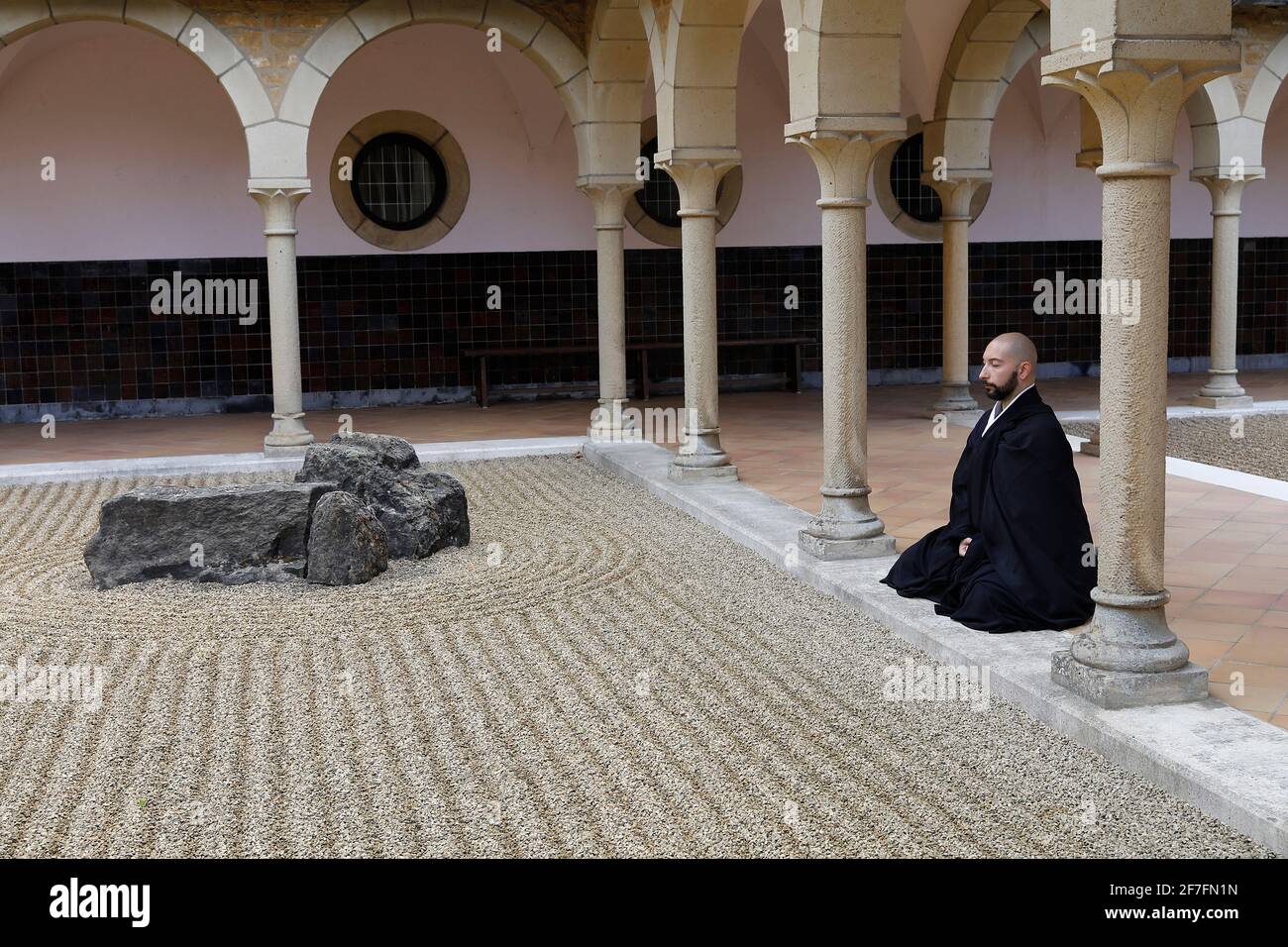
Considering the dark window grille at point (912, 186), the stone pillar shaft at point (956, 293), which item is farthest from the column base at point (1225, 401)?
the dark window grille at point (912, 186)

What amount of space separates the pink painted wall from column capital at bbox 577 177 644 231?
127 inches

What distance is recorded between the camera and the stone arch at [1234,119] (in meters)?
13.9

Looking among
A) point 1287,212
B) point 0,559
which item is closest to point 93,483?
point 0,559

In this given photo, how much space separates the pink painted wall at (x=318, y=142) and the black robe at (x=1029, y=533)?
8.58m

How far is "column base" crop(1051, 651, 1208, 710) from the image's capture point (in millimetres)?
4832

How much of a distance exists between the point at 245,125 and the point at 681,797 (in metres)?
9.26

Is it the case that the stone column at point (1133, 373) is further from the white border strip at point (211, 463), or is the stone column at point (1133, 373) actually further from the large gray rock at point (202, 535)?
the white border strip at point (211, 463)

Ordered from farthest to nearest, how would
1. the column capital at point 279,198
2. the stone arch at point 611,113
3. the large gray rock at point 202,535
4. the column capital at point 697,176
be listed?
the stone arch at point 611,113 → the column capital at point 279,198 → the column capital at point 697,176 → the large gray rock at point 202,535

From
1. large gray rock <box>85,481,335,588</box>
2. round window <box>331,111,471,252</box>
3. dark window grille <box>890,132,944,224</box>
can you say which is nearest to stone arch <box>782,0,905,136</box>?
large gray rock <box>85,481,335,588</box>

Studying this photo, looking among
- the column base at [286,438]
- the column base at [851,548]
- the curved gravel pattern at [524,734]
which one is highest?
the column base at [286,438]

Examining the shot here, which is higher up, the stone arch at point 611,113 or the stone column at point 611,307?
the stone arch at point 611,113

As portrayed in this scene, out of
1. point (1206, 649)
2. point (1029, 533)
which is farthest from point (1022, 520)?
point (1206, 649)

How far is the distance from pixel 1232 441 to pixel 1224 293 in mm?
3006

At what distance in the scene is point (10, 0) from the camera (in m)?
11.8
